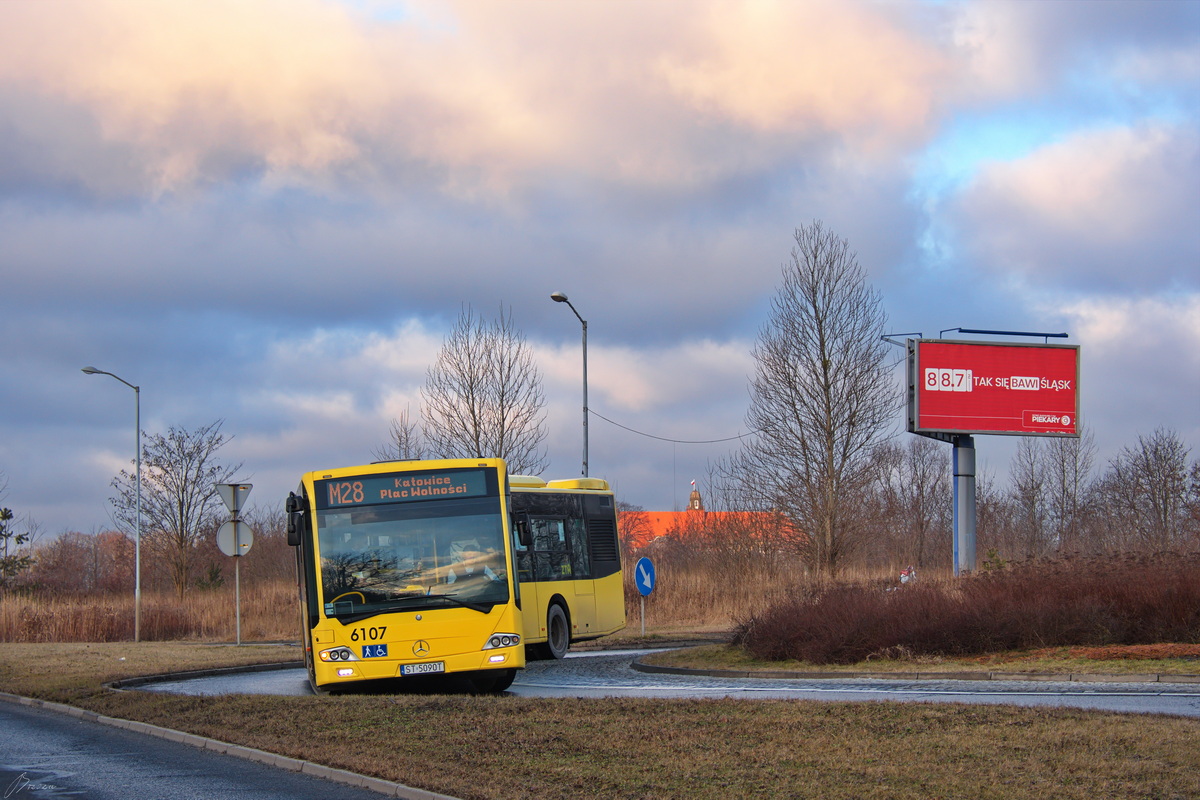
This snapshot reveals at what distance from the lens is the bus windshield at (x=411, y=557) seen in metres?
15.3

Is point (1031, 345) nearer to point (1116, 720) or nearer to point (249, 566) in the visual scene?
point (1116, 720)

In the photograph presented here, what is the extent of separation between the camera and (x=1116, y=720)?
9.77 m

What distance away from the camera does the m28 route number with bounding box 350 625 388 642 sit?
15219 millimetres

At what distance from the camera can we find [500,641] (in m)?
15.2

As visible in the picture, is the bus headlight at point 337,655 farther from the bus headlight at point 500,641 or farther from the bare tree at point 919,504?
the bare tree at point 919,504

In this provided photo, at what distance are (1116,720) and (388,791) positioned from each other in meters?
5.83

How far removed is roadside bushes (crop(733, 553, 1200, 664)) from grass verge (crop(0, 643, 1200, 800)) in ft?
19.7

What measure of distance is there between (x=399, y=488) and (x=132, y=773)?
6.85 m

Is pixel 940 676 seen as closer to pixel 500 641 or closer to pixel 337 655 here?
pixel 500 641

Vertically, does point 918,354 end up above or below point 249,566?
above

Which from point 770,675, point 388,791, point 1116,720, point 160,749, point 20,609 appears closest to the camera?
point 388,791

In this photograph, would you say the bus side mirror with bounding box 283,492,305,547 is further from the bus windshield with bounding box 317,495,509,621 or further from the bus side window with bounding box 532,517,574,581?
the bus side window with bounding box 532,517,574,581

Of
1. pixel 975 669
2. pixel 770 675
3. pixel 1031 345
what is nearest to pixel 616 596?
pixel 770 675

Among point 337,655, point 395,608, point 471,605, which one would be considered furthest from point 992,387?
point 337,655
